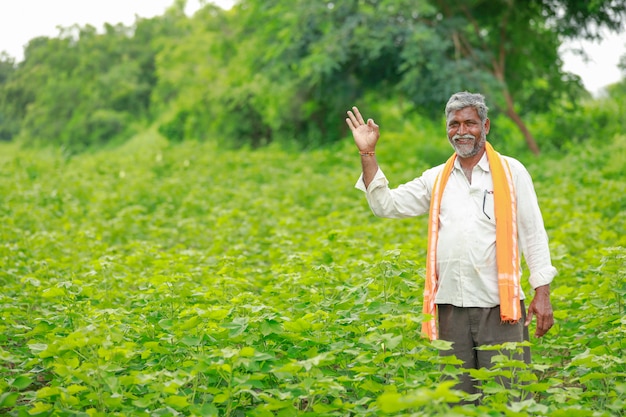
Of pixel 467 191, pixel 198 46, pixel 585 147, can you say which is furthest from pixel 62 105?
pixel 467 191

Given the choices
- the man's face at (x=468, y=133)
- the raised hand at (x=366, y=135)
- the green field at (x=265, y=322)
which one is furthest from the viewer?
the raised hand at (x=366, y=135)

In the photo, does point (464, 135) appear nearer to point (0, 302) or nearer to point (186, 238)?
point (0, 302)

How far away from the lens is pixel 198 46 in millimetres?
29016

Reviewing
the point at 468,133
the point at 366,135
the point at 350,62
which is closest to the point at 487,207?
the point at 468,133

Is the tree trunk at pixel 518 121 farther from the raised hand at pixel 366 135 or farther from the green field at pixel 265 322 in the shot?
the raised hand at pixel 366 135

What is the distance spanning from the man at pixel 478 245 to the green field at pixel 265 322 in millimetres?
195

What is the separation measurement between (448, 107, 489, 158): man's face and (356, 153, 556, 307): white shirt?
90 millimetres

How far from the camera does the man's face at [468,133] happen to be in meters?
3.93

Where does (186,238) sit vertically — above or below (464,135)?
below

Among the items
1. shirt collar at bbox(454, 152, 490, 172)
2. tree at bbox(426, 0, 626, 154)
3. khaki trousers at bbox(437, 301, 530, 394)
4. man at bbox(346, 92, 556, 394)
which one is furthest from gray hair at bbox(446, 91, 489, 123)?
tree at bbox(426, 0, 626, 154)

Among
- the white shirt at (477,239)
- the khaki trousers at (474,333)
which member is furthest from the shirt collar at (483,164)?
the khaki trousers at (474,333)

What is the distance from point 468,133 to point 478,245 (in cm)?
57

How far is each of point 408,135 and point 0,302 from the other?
15.6 meters

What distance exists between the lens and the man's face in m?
3.93
